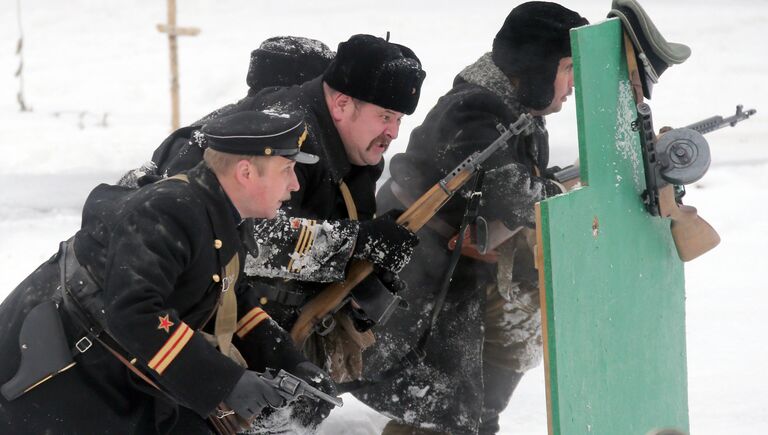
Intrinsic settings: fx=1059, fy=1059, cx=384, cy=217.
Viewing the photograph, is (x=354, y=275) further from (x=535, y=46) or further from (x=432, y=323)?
(x=535, y=46)

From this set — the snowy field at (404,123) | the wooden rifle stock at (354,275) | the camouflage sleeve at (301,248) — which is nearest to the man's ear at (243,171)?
the camouflage sleeve at (301,248)

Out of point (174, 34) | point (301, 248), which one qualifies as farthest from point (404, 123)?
point (301, 248)

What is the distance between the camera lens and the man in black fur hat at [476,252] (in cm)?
377

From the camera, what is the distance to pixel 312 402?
308cm

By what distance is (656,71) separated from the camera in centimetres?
321

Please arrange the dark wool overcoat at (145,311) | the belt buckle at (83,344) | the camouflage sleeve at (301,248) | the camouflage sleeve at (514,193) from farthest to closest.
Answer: the camouflage sleeve at (514,193) < the camouflage sleeve at (301,248) < the belt buckle at (83,344) < the dark wool overcoat at (145,311)

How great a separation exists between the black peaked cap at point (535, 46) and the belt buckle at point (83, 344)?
6.16 ft

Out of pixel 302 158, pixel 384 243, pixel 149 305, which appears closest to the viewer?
pixel 149 305

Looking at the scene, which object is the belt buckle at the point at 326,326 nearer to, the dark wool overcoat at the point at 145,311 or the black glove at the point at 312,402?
the black glove at the point at 312,402

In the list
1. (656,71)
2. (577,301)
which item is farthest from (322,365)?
(656,71)

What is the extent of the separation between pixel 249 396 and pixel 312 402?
1.42ft

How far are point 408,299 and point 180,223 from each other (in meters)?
1.59

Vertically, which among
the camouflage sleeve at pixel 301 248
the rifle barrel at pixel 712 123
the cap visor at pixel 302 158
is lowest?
the camouflage sleeve at pixel 301 248

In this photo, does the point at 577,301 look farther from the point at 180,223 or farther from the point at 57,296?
the point at 57,296
